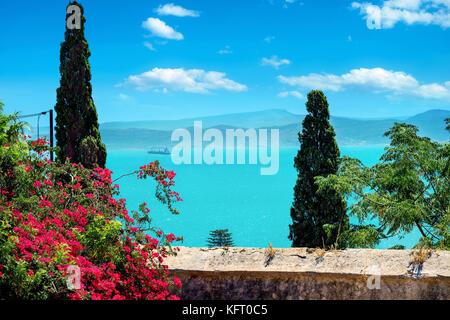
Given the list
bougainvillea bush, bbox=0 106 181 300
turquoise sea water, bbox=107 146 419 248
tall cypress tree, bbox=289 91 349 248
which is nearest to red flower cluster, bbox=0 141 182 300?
bougainvillea bush, bbox=0 106 181 300

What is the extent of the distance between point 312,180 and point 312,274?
7781 mm

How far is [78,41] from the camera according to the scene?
30.7ft

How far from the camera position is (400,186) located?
9.46 meters

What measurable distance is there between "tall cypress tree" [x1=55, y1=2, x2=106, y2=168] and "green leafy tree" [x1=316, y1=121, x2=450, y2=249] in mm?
5446

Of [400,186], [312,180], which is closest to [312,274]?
[400,186]

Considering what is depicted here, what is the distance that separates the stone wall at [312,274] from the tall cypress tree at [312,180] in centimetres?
741

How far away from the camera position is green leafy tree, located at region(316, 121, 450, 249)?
8.91 m

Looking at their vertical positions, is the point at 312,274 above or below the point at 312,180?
below

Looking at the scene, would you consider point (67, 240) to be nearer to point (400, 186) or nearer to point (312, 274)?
point (312, 274)

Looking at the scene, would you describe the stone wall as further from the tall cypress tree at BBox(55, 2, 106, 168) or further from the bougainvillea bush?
the tall cypress tree at BBox(55, 2, 106, 168)

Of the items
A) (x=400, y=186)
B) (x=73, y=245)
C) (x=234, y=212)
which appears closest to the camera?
(x=73, y=245)

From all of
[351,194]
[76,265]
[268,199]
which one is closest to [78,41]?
[351,194]
